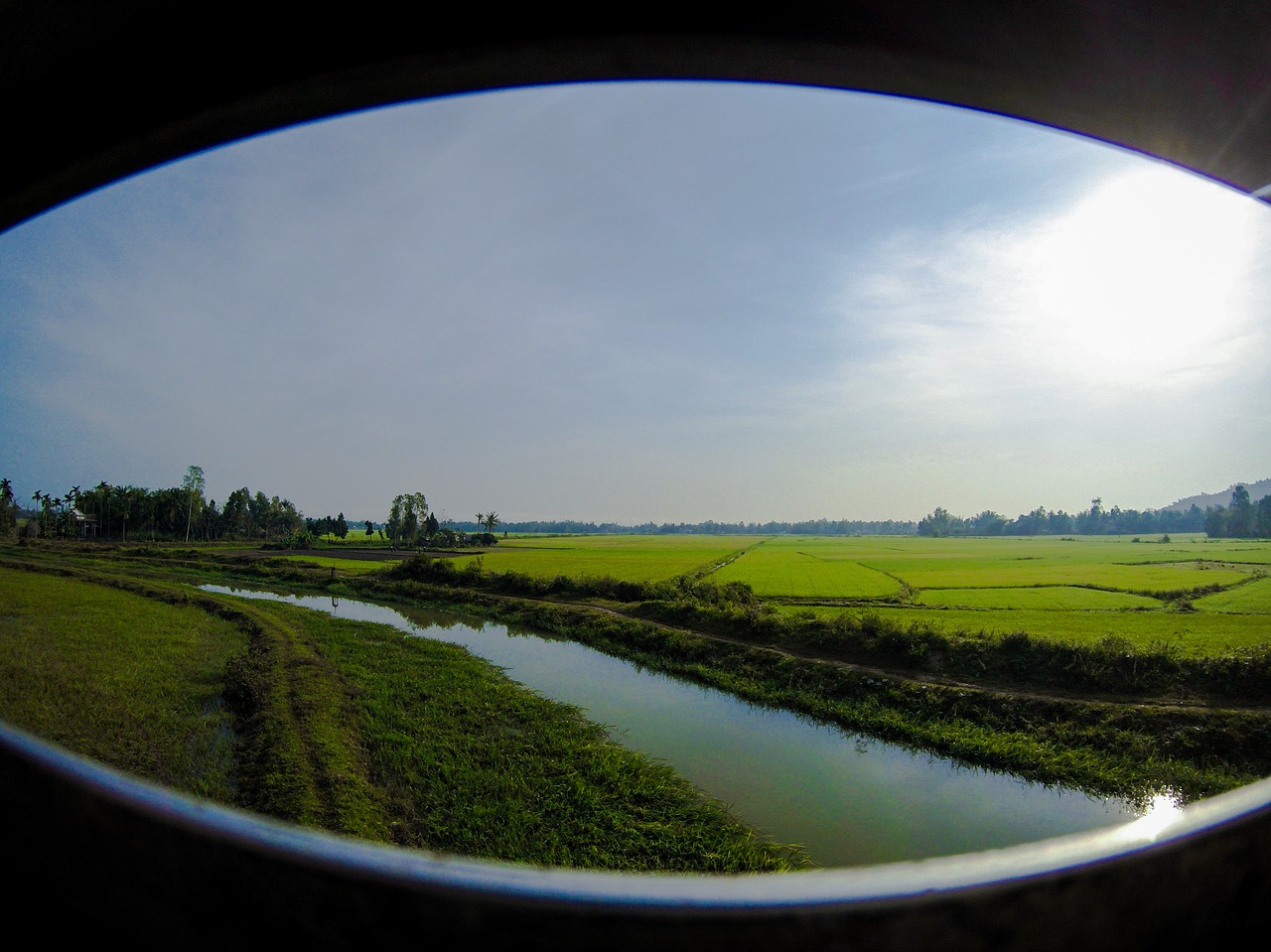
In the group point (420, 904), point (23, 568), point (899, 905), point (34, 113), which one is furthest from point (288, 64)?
point (23, 568)

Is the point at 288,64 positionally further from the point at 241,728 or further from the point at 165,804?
the point at 241,728

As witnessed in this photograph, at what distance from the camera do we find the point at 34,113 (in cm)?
171

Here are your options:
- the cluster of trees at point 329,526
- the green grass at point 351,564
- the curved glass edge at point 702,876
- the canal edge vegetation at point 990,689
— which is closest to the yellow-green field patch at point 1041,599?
the canal edge vegetation at point 990,689

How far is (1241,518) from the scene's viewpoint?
47906mm

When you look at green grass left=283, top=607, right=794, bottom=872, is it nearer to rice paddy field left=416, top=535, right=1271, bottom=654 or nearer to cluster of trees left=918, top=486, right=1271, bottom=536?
rice paddy field left=416, top=535, right=1271, bottom=654

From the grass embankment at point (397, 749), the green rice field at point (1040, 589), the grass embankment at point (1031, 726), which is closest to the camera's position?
the grass embankment at point (397, 749)

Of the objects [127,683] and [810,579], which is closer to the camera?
[127,683]

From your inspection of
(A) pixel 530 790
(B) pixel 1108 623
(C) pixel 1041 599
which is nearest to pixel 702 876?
(A) pixel 530 790

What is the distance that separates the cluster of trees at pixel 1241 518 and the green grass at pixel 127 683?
2553 inches

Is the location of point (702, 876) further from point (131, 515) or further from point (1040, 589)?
point (131, 515)

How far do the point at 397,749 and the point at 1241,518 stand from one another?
67.2 m

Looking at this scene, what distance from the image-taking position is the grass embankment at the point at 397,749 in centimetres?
639

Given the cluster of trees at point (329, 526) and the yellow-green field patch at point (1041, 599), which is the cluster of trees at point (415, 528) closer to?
the cluster of trees at point (329, 526)

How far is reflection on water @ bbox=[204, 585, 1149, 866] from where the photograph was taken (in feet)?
23.7
